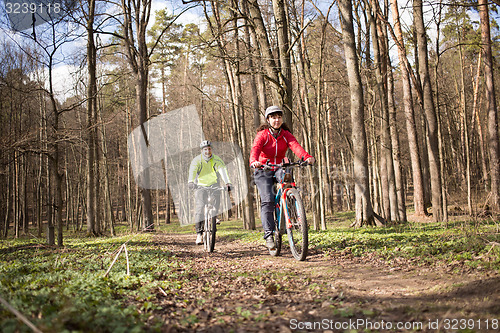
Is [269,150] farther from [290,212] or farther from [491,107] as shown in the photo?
[491,107]

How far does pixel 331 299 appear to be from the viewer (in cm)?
346

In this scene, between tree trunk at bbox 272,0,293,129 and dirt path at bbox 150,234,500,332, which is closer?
dirt path at bbox 150,234,500,332

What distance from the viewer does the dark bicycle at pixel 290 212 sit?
17.5 feet

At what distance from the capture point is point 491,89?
14273 millimetres

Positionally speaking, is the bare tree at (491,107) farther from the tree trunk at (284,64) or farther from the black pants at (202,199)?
the black pants at (202,199)

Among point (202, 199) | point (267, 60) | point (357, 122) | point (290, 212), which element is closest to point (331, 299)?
point (290, 212)

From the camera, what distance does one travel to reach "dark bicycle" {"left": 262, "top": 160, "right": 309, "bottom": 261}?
533 centimetres

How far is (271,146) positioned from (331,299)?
9.95ft

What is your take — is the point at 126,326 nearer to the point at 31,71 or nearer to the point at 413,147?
the point at 413,147

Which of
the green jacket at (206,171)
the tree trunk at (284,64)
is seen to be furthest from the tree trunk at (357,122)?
the green jacket at (206,171)

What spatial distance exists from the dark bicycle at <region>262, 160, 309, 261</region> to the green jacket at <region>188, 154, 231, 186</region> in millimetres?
2101

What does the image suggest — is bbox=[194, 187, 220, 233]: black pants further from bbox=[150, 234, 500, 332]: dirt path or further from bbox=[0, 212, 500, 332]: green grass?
bbox=[150, 234, 500, 332]: dirt path

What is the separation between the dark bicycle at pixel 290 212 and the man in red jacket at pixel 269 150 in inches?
5.9

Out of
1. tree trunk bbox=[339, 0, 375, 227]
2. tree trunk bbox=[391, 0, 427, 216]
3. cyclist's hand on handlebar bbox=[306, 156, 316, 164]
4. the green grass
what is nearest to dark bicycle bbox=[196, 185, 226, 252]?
the green grass
